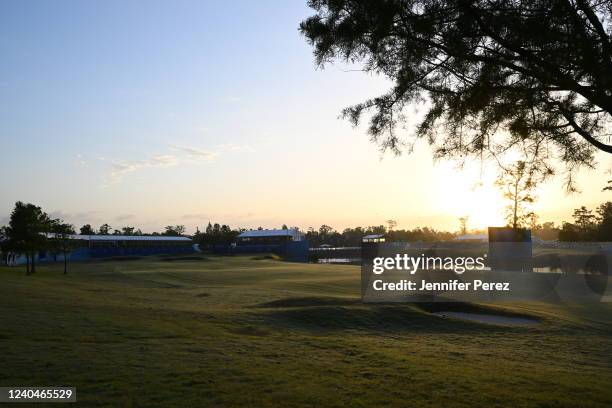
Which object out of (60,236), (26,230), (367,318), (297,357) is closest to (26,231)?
(26,230)

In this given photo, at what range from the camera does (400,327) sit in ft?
59.6

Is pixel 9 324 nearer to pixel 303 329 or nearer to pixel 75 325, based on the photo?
pixel 75 325

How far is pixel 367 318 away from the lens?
1889 cm

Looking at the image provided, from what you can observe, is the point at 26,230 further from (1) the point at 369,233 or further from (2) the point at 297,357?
(1) the point at 369,233

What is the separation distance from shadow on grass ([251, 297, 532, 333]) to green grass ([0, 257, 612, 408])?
8 cm

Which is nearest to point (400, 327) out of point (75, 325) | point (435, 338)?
point (435, 338)

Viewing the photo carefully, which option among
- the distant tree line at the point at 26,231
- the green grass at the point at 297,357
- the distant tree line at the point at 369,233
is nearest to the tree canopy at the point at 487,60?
the green grass at the point at 297,357

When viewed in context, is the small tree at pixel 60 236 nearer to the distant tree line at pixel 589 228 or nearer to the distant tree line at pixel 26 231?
the distant tree line at pixel 26 231

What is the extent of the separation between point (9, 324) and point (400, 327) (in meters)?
12.0

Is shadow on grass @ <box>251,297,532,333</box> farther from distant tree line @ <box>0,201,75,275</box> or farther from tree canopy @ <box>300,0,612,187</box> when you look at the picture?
distant tree line @ <box>0,201,75,275</box>

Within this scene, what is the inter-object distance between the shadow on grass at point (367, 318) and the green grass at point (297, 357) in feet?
0.25

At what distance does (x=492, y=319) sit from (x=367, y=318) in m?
5.63

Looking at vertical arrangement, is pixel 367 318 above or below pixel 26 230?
below

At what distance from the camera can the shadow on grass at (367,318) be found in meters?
17.7
